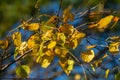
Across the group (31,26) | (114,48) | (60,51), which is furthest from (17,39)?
(114,48)

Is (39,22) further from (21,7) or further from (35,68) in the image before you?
(21,7)

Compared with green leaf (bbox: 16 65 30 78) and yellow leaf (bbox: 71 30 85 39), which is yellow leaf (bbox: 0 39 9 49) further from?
yellow leaf (bbox: 71 30 85 39)

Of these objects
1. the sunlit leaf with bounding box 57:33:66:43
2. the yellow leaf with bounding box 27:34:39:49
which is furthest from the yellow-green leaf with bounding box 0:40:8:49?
the sunlit leaf with bounding box 57:33:66:43

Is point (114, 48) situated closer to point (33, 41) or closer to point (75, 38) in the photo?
point (75, 38)

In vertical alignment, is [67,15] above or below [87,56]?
above

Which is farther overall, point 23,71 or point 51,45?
point 23,71

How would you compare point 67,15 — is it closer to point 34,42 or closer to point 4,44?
point 34,42

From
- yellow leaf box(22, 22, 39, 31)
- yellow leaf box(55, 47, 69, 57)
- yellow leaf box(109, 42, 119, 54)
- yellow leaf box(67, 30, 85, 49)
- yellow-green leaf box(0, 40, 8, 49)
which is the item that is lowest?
yellow leaf box(109, 42, 119, 54)

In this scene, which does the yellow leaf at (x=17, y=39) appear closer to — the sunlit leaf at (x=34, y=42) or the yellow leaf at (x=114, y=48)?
the sunlit leaf at (x=34, y=42)

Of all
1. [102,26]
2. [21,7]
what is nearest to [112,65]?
[102,26]

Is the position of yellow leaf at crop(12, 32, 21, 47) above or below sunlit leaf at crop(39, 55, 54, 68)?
above

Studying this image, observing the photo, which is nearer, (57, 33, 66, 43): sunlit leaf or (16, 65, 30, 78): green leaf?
(57, 33, 66, 43): sunlit leaf

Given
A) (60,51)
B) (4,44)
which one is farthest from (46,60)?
(4,44)
